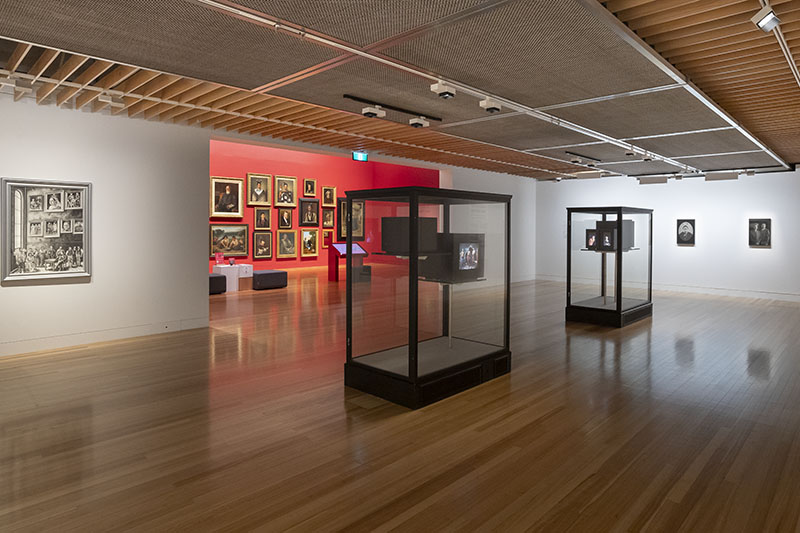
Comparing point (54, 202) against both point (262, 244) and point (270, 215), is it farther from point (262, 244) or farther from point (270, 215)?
point (270, 215)

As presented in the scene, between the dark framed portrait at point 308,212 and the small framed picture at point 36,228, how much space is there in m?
11.8

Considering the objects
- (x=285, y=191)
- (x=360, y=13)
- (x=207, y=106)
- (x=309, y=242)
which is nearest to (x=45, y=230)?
(x=207, y=106)

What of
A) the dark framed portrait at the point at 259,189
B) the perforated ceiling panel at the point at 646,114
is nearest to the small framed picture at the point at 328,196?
the dark framed portrait at the point at 259,189

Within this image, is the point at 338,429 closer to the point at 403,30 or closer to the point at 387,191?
the point at 387,191

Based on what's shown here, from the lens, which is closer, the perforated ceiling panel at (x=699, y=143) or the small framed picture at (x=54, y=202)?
the small framed picture at (x=54, y=202)

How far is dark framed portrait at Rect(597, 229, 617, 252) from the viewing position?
10922 mm

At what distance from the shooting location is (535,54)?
472 centimetres

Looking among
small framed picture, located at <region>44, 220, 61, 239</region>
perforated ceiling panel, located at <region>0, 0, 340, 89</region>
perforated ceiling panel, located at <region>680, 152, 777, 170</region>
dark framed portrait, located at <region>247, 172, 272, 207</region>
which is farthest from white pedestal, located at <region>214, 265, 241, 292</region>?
perforated ceiling panel, located at <region>680, 152, 777, 170</region>

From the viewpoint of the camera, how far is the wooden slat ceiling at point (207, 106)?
619 centimetres

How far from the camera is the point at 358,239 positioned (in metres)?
5.90

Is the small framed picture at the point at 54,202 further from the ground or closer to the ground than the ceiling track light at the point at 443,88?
closer to the ground

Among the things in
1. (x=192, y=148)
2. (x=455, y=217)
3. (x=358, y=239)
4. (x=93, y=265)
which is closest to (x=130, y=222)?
(x=93, y=265)

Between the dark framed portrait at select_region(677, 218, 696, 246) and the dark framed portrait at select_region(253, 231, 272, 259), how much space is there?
13212 millimetres

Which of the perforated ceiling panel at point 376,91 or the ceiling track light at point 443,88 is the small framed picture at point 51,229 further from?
the ceiling track light at point 443,88
